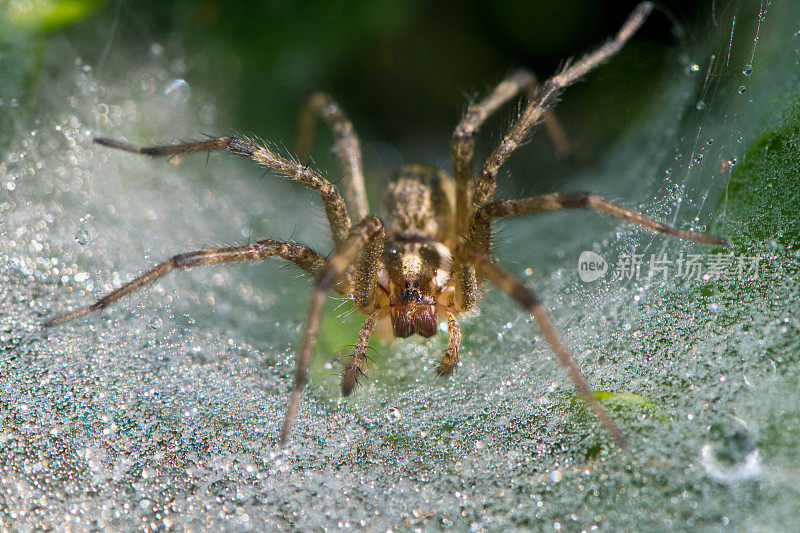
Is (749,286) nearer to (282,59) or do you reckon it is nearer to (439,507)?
(439,507)

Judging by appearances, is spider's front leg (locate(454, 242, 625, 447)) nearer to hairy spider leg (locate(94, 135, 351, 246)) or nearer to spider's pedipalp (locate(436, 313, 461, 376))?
spider's pedipalp (locate(436, 313, 461, 376))

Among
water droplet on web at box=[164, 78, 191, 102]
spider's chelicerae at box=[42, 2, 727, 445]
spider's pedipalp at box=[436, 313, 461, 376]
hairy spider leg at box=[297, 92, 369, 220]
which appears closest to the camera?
spider's chelicerae at box=[42, 2, 727, 445]

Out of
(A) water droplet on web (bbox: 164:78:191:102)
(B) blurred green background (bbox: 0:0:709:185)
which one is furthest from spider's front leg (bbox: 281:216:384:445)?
(A) water droplet on web (bbox: 164:78:191:102)

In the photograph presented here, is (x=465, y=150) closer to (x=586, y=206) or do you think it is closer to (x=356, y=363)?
(x=586, y=206)

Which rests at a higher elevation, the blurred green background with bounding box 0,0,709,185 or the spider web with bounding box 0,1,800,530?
the blurred green background with bounding box 0,0,709,185

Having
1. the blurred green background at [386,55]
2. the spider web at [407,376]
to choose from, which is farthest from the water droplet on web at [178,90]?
the spider web at [407,376]

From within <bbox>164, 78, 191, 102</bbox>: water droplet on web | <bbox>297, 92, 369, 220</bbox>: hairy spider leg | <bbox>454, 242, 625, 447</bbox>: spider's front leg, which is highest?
<bbox>164, 78, 191, 102</bbox>: water droplet on web
